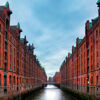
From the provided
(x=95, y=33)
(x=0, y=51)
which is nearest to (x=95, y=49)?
(x=95, y=33)

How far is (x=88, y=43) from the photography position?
37.9m

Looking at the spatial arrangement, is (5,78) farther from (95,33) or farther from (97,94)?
(95,33)

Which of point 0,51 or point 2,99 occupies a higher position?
point 0,51

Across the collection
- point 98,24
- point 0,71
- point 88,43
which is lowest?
point 0,71

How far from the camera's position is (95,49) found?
31.2 meters

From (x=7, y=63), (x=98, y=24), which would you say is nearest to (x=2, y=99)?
A: (x=7, y=63)

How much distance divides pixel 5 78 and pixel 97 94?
19013 mm

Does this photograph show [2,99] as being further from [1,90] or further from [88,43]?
[88,43]

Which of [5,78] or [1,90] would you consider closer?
[1,90]

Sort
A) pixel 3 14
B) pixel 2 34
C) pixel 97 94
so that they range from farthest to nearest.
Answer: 1. pixel 3 14
2. pixel 2 34
3. pixel 97 94

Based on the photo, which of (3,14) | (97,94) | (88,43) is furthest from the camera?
(88,43)

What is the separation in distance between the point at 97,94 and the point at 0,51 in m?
19.9

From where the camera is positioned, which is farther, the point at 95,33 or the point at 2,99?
the point at 95,33

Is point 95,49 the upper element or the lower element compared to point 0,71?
upper
